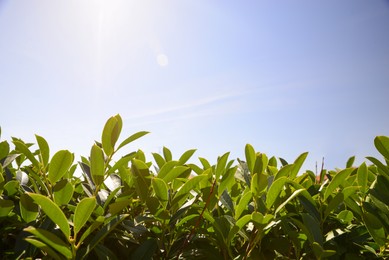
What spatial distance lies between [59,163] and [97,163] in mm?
154

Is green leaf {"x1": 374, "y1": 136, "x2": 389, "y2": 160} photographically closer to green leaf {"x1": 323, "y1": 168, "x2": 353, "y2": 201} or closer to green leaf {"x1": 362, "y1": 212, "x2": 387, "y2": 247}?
green leaf {"x1": 323, "y1": 168, "x2": 353, "y2": 201}

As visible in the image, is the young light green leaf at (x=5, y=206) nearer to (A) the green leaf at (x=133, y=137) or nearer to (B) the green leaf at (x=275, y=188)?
(A) the green leaf at (x=133, y=137)

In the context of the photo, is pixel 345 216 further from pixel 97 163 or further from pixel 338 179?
pixel 97 163

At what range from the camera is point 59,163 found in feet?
4.16

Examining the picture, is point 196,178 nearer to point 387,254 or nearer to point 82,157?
point 387,254

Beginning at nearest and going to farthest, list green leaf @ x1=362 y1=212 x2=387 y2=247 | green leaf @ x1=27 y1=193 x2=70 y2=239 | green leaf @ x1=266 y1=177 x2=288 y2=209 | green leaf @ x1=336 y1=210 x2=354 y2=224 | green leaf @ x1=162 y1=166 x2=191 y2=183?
1. green leaf @ x1=27 y1=193 x2=70 y2=239
2. green leaf @ x1=266 y1=177 x2=288 y2=209
3. green leaf @ x1=362 y1=212 x2=387 y2=247
4. green leaf @ x1=162 y1=166 x2=191 y2=183
5. green leaf @ x1=336 y1=210 x2=354 y2=224

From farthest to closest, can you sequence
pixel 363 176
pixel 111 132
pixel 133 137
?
pixel 363 176, pixel 133 137, pixel 111 132

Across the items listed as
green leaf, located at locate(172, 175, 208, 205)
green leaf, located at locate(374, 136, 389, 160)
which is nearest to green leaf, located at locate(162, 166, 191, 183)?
green leaf, located at locate(172, 175, 208, 205)

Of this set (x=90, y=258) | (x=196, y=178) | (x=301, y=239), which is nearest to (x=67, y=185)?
(x=90, y=258)

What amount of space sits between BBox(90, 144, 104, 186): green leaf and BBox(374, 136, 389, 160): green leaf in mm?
1310

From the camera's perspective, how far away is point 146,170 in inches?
53.5

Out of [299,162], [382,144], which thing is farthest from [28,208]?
[382,144]

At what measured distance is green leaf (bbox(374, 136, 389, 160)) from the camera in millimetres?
1469

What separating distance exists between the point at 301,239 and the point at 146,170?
0.79m
